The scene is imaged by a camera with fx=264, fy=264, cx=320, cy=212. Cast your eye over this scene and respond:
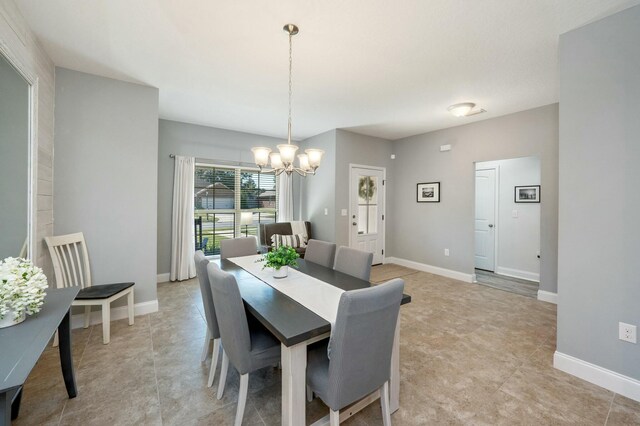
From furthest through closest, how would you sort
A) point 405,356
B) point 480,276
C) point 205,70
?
1. point 480,276
2. point 205,70
3. point 405,356

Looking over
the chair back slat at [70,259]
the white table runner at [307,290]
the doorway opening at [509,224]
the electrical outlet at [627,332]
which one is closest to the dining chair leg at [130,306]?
the chair back slat at [70,259]

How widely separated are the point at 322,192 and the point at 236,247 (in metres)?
2.35

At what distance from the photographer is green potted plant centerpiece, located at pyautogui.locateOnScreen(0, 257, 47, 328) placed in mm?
1257

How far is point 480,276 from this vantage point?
4879 mm

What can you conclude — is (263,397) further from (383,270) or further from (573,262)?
(383,270)

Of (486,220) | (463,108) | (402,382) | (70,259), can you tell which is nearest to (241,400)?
(402,382)

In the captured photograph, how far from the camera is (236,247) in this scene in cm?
309

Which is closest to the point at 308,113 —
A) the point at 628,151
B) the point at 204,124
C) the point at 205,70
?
the point at 205,70

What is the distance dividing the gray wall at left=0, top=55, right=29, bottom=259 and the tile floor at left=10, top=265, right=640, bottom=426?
3.46 ft

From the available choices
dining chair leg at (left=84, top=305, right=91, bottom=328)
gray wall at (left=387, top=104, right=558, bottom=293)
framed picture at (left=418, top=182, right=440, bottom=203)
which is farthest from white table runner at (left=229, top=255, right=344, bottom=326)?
framed picture at (left=418, top=182, right=440, bottom=203)

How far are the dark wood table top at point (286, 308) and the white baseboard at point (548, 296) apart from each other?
3.19m

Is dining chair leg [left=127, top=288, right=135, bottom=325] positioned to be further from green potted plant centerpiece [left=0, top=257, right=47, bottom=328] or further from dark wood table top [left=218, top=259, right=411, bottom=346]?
green potted plant centerpiece [left=0, top=257, right=47, bottom=328]

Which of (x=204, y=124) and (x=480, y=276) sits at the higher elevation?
(x=204, y=124)

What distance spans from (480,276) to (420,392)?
376cm
